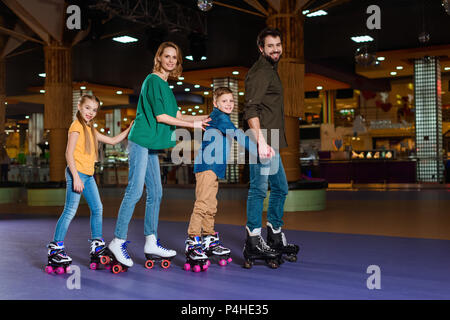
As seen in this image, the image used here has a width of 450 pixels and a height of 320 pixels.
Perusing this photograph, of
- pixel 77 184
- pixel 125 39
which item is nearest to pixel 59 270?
pixel 77 184

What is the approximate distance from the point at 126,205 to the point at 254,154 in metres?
0.83

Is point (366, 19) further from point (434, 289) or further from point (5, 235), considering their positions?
point (434, 289)

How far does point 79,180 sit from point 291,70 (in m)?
4.62

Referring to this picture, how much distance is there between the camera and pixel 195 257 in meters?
3.11

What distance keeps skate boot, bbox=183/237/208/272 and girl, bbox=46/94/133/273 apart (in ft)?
1.86

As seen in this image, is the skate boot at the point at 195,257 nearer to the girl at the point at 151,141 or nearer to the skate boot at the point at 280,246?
the girl at the point at 151,141

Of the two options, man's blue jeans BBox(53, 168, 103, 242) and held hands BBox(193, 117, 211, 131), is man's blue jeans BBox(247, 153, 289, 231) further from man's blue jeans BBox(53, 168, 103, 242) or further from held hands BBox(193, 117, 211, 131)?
man's blue jeans BBox(53, 168, 103, 242)

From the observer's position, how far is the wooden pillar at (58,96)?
912cm

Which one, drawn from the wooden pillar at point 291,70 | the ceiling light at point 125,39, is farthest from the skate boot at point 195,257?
the ceiling light at point 125,39

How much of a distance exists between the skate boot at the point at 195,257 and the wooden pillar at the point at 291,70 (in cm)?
425

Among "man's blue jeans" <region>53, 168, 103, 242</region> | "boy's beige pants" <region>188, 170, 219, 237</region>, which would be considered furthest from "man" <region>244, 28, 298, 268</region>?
"man's blue jeans" <region>53, 168, 103, 242</region>

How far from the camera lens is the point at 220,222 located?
5.96 metres

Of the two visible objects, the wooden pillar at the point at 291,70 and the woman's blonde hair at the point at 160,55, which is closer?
the woman's blonde hair at the point at 160,55

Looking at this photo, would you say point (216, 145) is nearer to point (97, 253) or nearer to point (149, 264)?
point (149, 264)
